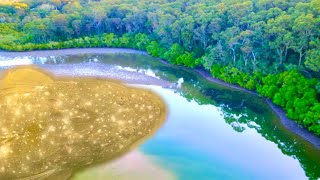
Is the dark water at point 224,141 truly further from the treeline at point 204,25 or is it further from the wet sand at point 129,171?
the treeline at point 204,25

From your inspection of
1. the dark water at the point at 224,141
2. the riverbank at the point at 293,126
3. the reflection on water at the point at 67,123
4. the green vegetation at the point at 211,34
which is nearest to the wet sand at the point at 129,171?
the dark water at the point at 224,141

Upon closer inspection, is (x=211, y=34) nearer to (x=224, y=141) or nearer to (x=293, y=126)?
(x=293, y=126)

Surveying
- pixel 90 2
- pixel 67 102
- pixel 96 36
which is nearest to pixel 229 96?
pixel 67 102

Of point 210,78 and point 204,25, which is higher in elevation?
point 204,25

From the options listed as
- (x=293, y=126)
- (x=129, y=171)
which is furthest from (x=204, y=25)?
(x=129, y=171)

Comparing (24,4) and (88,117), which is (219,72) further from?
(24,4)

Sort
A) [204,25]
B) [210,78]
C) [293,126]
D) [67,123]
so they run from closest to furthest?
1. [293,126]
2. [67,123]
3. [210,78]
4. [204,25]
